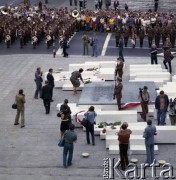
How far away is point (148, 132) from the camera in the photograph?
55.8ft

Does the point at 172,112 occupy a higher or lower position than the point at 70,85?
higher

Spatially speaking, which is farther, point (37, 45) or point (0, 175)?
point (37, 45)

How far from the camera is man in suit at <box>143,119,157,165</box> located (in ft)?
55.8

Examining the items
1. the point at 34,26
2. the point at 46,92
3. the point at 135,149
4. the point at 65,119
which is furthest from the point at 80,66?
the point at 34,26

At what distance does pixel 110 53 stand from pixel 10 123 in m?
13.7

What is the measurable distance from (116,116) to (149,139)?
3.83m

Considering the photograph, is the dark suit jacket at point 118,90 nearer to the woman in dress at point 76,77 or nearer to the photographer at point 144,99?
the photographer at point 144,99

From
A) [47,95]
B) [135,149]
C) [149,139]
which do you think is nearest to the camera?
[149,139]

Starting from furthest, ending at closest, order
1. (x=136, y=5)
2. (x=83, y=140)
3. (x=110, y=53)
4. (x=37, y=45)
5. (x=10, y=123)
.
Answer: (x=136, y=5) < (x=37, y=45) < (x=110, y=53) < (x=10, y=123) < (x=83, y=140)

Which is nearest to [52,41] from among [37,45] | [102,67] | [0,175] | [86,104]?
[37,45]

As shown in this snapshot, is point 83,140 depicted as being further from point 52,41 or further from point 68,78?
point 52,41

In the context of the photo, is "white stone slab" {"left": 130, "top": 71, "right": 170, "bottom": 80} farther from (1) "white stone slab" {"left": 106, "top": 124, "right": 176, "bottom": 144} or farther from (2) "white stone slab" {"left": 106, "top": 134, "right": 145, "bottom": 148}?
(2) "white stone slab" {"left": 106, "top": 134, "right": 145, "bottom": 148}

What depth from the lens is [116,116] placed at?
20.8 m

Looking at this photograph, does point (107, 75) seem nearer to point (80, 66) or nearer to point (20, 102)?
point (80, 66)
